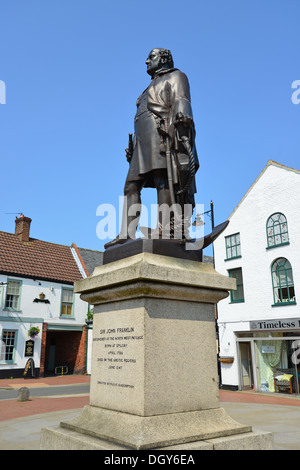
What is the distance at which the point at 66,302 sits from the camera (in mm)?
27578

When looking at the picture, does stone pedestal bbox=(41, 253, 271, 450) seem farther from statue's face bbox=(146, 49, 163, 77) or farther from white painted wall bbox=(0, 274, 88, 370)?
white painted wall bbox=(0, 274, 88, 370)

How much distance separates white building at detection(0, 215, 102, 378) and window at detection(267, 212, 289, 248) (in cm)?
1508

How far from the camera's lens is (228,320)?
2002 cm

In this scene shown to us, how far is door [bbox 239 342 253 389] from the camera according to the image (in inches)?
753

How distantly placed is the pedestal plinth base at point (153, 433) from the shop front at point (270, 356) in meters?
14.1

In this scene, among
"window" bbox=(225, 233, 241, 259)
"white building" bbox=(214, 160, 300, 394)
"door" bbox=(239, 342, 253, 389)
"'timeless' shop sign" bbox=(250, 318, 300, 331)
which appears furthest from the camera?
"window" bbox=(225, 233, 241, 259)

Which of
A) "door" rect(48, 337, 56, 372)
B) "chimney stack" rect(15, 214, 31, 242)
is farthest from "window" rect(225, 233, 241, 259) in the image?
"chimney stack" rect(15, 214, 31, 242)

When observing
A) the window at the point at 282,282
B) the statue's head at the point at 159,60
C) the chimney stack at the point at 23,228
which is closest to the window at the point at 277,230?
the window at the point at 282,282

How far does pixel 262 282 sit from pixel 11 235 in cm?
1844

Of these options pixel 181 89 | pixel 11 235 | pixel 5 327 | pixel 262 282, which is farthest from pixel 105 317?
pixel 11 235

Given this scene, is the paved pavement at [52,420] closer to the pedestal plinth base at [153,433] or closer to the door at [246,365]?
the pedestal plinth base at [153,433]

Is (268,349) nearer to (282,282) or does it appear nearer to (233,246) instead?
(282,282)

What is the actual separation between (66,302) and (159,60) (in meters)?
24.1

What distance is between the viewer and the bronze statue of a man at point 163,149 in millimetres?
4648
